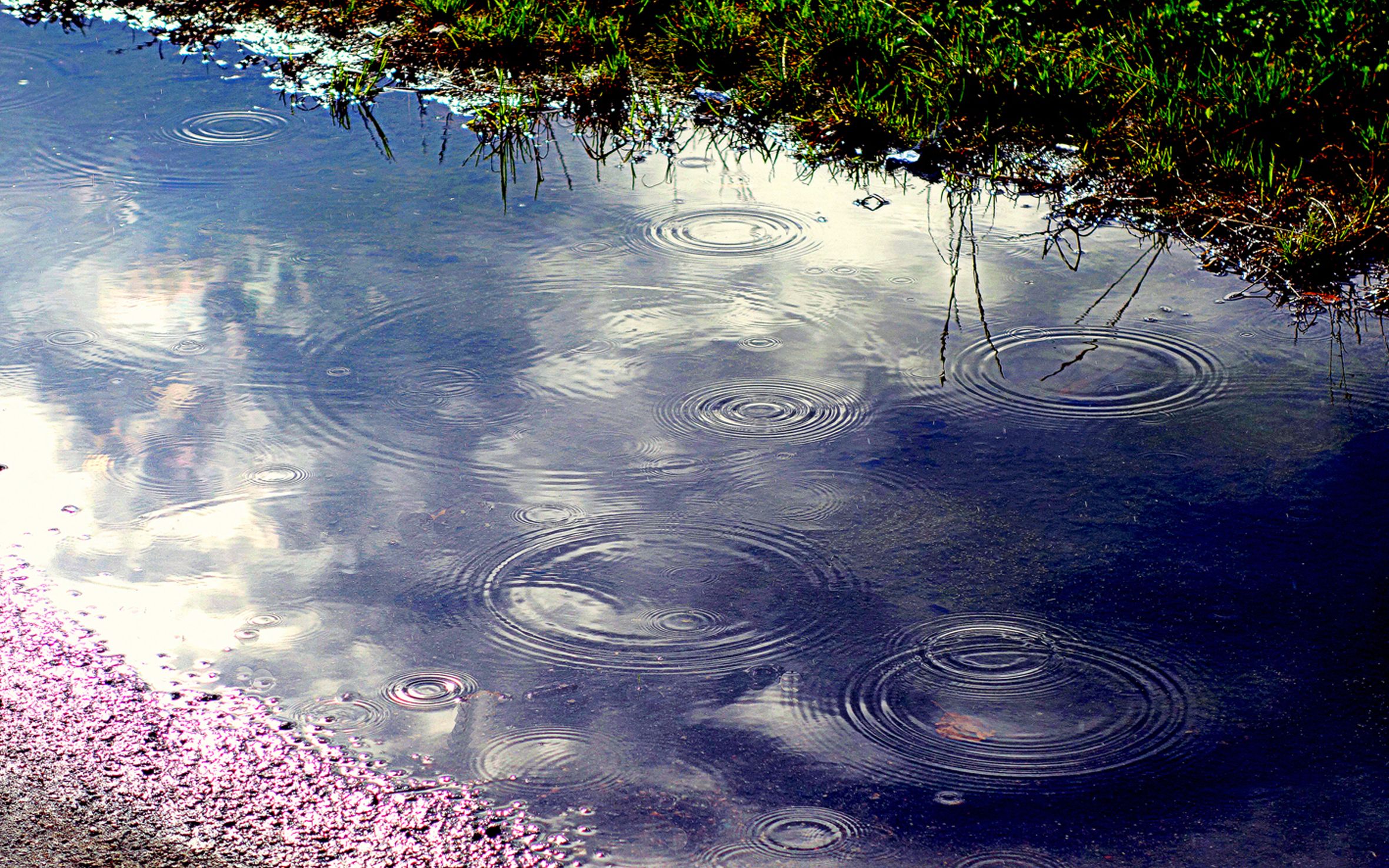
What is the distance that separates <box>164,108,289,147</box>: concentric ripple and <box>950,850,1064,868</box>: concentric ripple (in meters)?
3.14

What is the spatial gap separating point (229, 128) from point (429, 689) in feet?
8.92

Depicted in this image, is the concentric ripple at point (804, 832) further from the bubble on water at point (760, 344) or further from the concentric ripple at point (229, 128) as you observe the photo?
the concentric ripple at point (229, 128)

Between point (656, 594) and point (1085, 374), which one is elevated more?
point (1085, 374)

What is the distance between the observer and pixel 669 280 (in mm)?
3129

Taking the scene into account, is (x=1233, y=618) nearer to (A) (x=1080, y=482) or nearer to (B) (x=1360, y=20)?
(A) (x=1080, y=482)

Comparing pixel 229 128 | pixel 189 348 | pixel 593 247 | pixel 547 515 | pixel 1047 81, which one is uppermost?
pixel 1047 81

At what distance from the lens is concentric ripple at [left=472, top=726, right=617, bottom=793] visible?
1753 millimetres

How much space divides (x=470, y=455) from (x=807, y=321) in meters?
0.85

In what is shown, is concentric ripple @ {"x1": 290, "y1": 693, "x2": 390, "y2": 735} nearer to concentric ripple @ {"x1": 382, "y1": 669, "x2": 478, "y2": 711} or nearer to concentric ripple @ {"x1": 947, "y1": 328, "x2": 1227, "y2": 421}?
concentric ripple @ {"x1": 382, "y1": 669, "x2": 478, "y2": 711}

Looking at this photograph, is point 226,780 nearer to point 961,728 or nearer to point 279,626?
point 279,626

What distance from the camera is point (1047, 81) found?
399 cm

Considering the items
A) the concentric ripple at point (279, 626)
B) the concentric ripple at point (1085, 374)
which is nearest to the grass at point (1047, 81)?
the concentric ripple at point (1085, 374)

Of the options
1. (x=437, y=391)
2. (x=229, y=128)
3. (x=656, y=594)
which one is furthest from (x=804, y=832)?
(x=229, y=128)

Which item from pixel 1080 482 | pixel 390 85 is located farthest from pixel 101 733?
pixel 390 85
